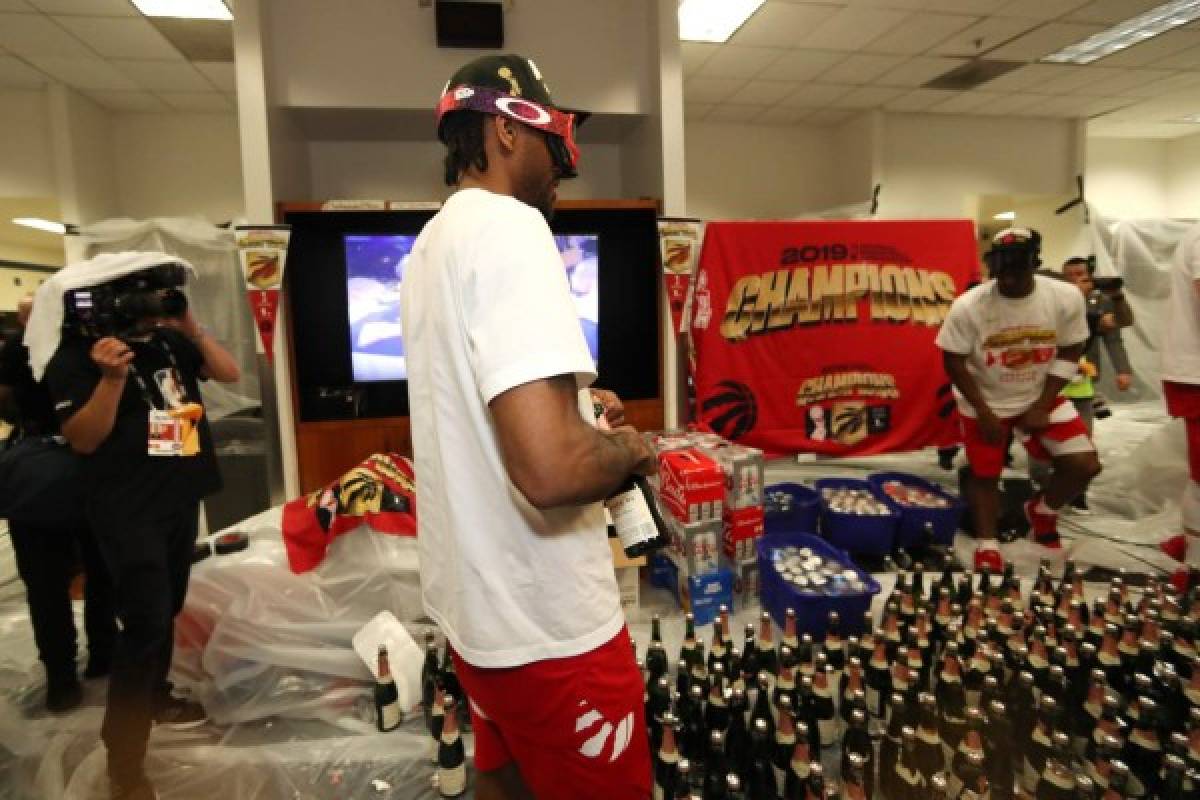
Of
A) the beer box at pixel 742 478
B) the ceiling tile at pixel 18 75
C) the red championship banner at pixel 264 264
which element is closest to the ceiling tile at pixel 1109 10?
the beer box at pixel 742 478

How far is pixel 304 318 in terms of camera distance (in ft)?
11.1

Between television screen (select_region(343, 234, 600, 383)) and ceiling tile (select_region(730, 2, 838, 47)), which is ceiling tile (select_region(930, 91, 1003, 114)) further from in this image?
television screen (select_region(343, 234, 600, 383))

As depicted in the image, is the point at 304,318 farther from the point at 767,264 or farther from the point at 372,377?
the point at 767,264

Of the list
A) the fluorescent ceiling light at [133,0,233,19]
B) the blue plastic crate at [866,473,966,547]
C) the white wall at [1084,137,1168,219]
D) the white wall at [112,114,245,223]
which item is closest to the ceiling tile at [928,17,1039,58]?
the blue plastic crate at [866,473,966,547]

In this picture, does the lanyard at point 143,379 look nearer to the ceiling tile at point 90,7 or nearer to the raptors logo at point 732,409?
the raptors logo at point 732,409

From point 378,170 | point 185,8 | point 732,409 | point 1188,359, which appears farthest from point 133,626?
point 185,8

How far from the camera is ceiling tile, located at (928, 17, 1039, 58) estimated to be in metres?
4.84

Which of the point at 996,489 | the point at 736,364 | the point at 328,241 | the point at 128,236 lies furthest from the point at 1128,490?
the point at 128,236

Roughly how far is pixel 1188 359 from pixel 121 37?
641cm

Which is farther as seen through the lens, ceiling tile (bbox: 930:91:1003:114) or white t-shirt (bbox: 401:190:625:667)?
ceiling tile (bbox: 930:91:1003:114)

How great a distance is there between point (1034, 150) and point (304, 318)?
26.6 feet

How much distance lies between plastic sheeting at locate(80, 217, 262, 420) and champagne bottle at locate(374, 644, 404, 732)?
289 cm

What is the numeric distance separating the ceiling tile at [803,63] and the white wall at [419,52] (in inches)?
88.9

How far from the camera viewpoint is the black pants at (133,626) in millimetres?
1675
